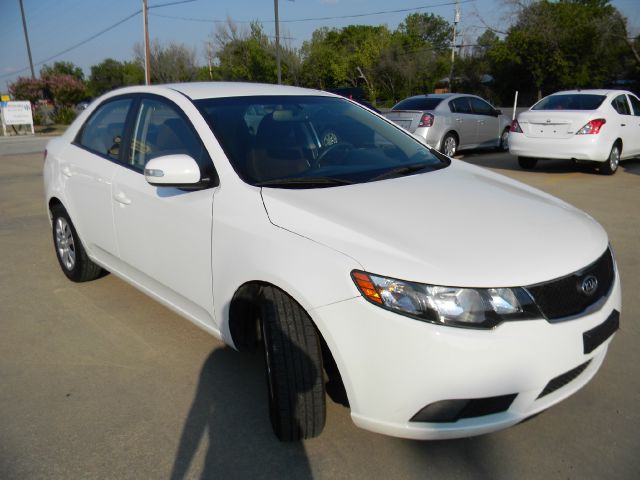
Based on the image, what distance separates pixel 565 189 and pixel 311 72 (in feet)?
154

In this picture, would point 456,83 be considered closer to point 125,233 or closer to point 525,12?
point 525,12

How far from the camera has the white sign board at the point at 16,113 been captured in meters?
23.8

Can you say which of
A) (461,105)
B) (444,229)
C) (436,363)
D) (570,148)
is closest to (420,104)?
(461,105)

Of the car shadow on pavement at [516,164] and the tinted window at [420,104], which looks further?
the tinted window at [420,104]

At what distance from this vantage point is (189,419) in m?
2.68

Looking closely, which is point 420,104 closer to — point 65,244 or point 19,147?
point 65,244

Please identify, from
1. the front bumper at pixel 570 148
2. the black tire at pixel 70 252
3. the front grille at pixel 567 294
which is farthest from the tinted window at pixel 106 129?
the front bumper at pixel 570 148

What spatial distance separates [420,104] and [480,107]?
5.79 ft

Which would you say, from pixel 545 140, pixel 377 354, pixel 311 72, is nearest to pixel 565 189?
pixel 545 140

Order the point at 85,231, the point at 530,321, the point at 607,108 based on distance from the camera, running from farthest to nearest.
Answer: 1. the point at 607,108
2. the point at 85,231
3. the point at 530,321

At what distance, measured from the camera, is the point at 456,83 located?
42.9 m

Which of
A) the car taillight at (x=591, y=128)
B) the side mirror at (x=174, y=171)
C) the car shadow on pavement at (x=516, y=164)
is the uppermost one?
the side mirror at (x=174, y=171)

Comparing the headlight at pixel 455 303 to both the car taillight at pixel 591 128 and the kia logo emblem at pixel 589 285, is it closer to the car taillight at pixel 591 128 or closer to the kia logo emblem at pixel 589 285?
the kia logo emblem at pixel 589 285

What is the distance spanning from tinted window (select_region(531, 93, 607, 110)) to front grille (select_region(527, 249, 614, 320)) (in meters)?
8.05
